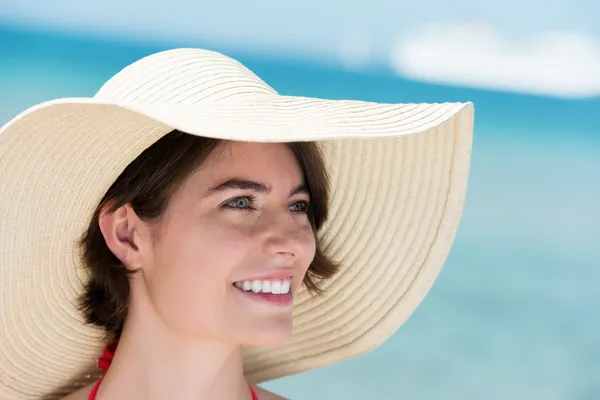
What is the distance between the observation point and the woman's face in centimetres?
171

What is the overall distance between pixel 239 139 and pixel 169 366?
57 cm

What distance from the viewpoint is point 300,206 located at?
73.9 inches

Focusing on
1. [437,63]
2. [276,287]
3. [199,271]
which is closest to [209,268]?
[199,271]

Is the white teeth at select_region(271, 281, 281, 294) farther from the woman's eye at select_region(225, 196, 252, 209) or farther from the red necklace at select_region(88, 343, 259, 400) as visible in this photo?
the red necklace at select_region(88, 343, 259, 400)

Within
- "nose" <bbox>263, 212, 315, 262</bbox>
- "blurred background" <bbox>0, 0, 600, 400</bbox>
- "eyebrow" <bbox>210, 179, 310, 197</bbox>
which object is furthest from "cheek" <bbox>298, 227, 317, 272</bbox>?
"blurred background" <bbox>0, 0, 600, 400</bbox>

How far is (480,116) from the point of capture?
31.9 ft

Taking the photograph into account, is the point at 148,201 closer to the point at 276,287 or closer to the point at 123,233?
the point at 123,233

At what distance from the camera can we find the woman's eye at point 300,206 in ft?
6.10

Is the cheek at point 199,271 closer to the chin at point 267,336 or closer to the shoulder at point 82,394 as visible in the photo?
the chin at point 267,336

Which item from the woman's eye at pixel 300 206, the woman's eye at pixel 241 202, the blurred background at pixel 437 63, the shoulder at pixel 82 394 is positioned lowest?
the shoulder at pixel 82 394

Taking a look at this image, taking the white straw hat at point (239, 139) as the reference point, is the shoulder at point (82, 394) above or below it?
below

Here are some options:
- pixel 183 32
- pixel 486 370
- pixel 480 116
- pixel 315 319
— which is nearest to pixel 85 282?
pixel 315 319

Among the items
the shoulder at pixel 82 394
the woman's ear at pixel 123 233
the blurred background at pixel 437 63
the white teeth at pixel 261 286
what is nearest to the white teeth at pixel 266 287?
the white teeth at pixel 261 286

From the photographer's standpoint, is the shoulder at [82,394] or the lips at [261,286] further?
the shoulder at [82,394]
